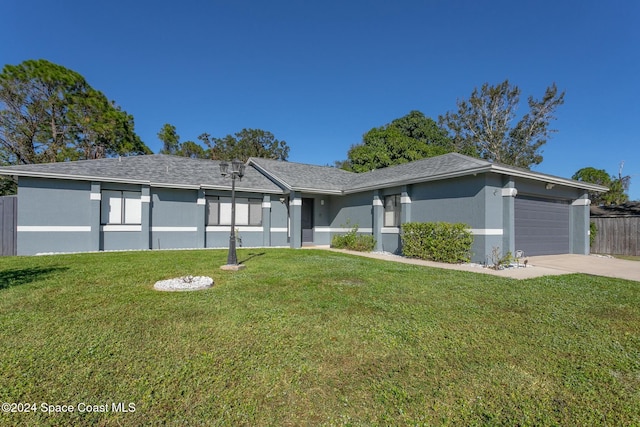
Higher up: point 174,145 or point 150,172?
point 174,145

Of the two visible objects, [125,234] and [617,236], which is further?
[617,236]

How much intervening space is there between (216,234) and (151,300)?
963 cm

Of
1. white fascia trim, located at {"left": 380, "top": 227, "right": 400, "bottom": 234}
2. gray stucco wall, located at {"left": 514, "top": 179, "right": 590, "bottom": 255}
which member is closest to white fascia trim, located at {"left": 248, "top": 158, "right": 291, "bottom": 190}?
white fascia trim, located at {"left": 380, "top": 227, "right": 400, "bottom": 234}

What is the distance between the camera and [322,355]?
3162 mm

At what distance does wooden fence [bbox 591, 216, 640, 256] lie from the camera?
1295 cm

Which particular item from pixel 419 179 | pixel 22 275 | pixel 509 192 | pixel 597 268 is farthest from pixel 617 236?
pixel 22 275

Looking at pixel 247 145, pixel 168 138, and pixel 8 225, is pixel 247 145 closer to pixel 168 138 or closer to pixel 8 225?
pixel 168 138

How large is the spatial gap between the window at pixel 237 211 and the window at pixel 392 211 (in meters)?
6.32

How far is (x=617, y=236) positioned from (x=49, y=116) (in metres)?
37.1

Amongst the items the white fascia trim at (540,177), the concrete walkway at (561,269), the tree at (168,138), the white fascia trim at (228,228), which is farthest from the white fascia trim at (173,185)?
the tree at (168,138)

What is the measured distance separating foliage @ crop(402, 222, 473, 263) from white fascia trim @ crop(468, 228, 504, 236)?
16cm

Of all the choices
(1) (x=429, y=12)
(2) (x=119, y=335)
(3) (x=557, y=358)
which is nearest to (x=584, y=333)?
(3) (x=557, y=358)

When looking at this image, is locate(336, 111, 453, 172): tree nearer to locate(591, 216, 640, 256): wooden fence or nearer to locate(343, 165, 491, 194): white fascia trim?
locate(343, 165, 491, 194): white fascia trim

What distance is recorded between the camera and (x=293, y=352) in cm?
321
